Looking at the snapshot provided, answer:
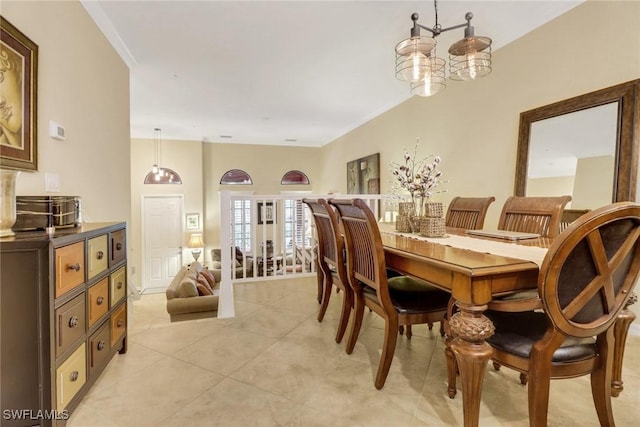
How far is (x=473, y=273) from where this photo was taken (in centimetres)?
104

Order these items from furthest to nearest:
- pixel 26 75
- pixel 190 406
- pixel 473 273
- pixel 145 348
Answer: pixel 145 348, pixel 26 75, pixel 190 406, pixel 473 273

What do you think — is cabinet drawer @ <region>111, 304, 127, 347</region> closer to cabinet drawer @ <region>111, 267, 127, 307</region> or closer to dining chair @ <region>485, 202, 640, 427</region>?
cabinet drawer @ <region>111, 267, 127, 307</region>

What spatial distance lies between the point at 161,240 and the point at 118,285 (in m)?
6.06

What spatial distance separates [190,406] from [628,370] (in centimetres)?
246

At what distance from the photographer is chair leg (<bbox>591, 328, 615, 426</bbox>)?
113 centimetres

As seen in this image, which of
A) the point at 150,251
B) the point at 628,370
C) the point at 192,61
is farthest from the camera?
the point at 150,251

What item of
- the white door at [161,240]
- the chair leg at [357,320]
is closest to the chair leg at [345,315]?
the chair leg at [357,320]

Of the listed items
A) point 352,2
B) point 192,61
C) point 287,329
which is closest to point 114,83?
point 192,61

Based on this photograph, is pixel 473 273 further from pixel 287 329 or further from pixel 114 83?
pixel 114 83

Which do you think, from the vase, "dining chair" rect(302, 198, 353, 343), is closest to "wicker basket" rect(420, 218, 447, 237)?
"dining chair" rect(302, 198, 353, 343)

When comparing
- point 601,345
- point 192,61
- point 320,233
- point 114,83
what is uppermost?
point 192,61

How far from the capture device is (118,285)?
186cm

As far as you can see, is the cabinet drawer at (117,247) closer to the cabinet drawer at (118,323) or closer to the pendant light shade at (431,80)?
the cabinet drawer at (118,323)

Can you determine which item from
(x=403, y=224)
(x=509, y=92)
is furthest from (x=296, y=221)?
(x=509, y=92)
